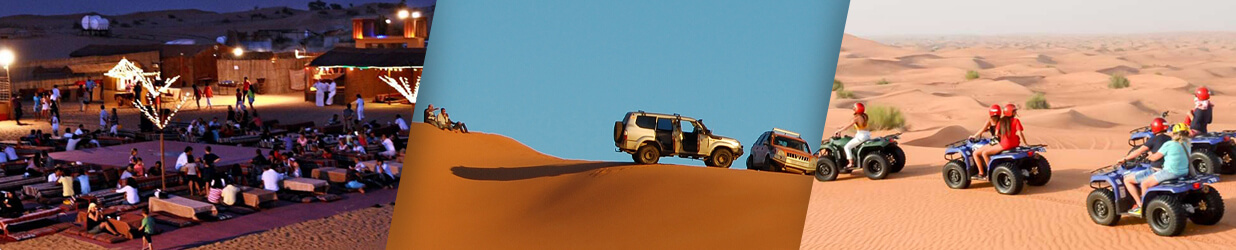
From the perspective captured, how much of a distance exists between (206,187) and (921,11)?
35.2 metres

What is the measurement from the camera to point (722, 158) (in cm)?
1167

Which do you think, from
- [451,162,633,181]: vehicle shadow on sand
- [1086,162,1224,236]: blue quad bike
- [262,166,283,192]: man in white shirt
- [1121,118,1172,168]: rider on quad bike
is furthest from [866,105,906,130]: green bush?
[262,166,283,192]: man in white shirt

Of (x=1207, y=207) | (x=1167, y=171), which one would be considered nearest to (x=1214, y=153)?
(x=1207, y=207)

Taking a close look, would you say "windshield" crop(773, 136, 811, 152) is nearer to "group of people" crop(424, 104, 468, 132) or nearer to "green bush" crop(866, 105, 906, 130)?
"group of people" crop(424, 104, 468, 132)

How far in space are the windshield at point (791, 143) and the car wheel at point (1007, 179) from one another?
2.09 meters

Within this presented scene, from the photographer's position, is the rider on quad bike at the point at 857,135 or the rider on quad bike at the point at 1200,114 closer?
the rider on quad bike at the point at 1200,114

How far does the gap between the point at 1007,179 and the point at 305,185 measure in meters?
8.25

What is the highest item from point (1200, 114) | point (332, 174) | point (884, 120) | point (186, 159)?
point (1200, 114)

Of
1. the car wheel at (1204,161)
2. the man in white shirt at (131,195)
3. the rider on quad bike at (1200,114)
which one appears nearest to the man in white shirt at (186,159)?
the man in white shirt at (131,195)

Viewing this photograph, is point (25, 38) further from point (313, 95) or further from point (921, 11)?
point (921, 11)

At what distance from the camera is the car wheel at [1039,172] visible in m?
12.0

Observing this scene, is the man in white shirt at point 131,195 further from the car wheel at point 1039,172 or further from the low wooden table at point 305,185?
the car wheel at point 1039,172

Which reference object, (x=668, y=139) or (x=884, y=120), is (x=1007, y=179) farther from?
(x=884, y=120)

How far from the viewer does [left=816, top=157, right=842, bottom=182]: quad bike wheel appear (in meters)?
13.2
